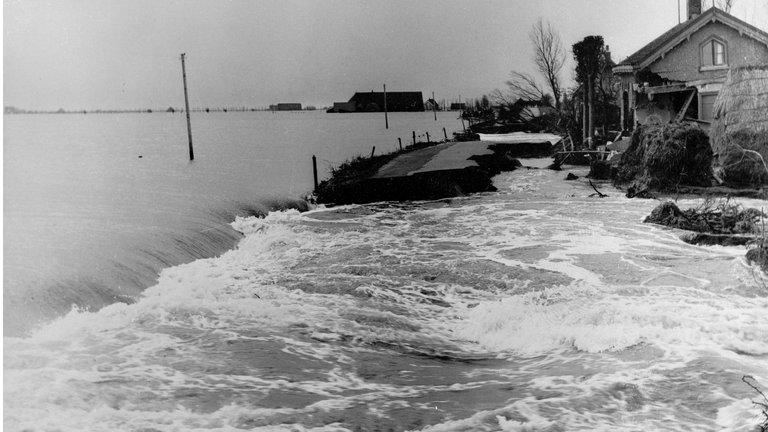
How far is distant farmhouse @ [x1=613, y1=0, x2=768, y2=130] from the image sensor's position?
23.9m

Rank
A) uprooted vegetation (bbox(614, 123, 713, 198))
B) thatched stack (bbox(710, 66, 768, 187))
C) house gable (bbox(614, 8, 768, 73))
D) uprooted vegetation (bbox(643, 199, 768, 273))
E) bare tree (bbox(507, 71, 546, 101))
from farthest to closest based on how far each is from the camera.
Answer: bare tree (bbox(507, 71, 546, 101)) → house gable (bbox(614, 8, 768, 73)) → uprooted vegetation (bbox(614, 123, 713, 198)) → thatched stack (bbox(710, 66, 768, 187)) → uprooted vegetation (bbox(643, 199, 768, 273))

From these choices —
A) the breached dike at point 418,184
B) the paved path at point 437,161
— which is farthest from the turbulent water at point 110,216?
the paved path at point 437,161

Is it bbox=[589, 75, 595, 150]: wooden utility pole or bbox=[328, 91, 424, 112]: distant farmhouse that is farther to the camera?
bbox=[328, 91, 424, 112]: distant farmhouse

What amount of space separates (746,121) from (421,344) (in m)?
12.8

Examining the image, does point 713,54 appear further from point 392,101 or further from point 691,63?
point 392,101

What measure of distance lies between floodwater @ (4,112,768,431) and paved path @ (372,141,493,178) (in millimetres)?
9721

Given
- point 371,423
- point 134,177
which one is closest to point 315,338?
point 371,423

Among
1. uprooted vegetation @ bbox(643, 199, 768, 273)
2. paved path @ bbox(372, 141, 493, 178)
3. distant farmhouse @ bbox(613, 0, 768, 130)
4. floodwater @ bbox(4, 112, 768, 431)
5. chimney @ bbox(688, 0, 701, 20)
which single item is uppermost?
chimney @ bbox(688, 0, 701, 20)

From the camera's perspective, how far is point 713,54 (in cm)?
2552

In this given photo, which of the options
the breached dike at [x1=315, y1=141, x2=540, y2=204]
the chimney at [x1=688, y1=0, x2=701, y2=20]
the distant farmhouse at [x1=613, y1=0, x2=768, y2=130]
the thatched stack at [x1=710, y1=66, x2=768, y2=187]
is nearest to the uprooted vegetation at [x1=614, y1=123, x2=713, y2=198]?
the thatched stack at [x1=710, y1=66, x2=768, y2=187]

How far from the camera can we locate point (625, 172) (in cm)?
2359

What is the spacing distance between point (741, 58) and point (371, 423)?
23213 mm

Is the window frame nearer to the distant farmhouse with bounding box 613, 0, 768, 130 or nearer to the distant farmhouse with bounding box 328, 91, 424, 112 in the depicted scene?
the distant farmhouse with bounding box 613, 0, 768, 130

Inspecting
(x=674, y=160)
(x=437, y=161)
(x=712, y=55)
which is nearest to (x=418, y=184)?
(x=437, y=161)
